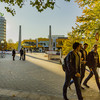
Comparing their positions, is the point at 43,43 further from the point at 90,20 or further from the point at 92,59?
the point at 92,59

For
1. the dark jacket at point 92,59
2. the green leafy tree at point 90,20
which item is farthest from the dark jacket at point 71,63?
the green leafy tree at point 90,20

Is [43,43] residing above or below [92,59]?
above

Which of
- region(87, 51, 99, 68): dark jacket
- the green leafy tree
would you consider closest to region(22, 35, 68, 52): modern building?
the green leafy tree

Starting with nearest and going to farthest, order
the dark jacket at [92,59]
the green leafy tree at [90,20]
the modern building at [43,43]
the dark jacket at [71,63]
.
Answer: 1. the dark jacket at [71,63]
2. the dark jacket at [92,59]
3. the green leafy tree at [90,20]
4. the modern building at [43,43]

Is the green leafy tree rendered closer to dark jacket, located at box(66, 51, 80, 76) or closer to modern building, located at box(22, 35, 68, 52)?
dark jacket, located at box(66, 51, 80, 76)

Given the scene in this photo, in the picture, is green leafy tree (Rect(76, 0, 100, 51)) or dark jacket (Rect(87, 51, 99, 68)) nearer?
dark jacket (Rect(87, 51, 99, 68))

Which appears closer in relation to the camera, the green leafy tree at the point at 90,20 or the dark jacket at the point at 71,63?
the dark jacket at the point at 71,63

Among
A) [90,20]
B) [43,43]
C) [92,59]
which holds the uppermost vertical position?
[90,20]

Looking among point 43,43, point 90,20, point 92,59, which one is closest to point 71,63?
point 92,59

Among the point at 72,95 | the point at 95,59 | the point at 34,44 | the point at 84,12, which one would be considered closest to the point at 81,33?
the point at 84,12

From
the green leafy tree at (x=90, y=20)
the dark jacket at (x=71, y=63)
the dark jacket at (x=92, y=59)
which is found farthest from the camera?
the green leafy tree at (x=90, y=20)

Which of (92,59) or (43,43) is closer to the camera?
(92,59)

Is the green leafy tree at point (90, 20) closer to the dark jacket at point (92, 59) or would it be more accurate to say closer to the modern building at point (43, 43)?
the dark jacket at point (92, 59)

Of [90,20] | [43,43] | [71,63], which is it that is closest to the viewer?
[71,63]
